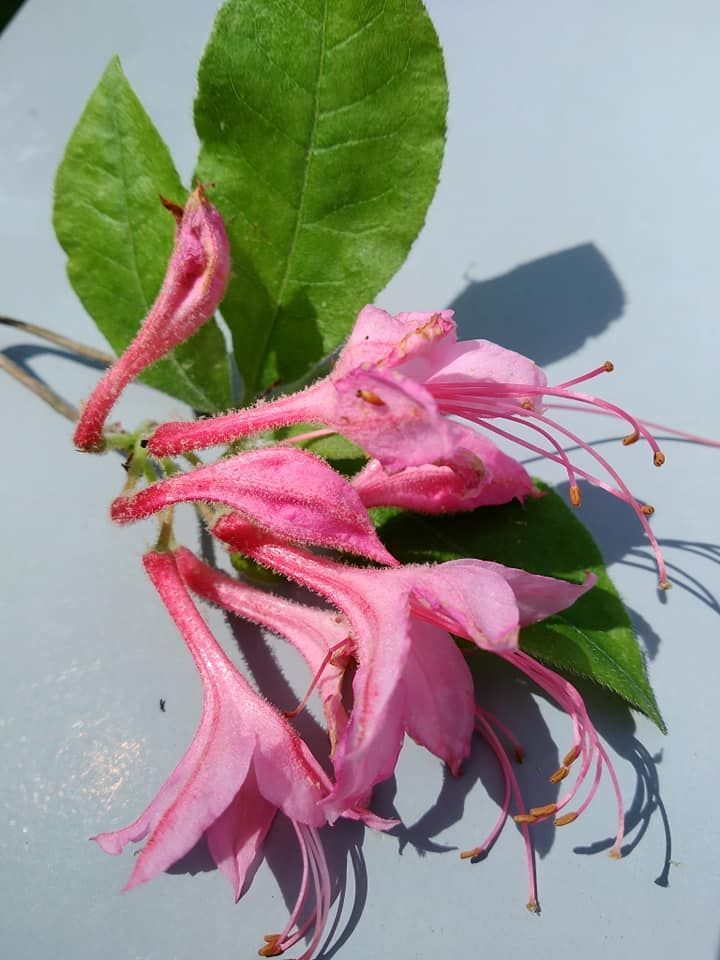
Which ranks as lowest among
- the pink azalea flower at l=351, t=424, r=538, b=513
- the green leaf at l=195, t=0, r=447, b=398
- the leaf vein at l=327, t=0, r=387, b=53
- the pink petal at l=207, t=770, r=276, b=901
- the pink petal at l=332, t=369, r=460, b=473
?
the pink petal at l=207, t=770, r=276, b=901

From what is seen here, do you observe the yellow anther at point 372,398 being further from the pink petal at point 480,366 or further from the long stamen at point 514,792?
the long stamen at point 514,792

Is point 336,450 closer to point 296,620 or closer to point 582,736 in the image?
point 296,620

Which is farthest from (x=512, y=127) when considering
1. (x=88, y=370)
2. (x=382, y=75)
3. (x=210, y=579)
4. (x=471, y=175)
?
(x=210, y=579)

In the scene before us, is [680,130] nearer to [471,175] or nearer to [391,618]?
[471,175]

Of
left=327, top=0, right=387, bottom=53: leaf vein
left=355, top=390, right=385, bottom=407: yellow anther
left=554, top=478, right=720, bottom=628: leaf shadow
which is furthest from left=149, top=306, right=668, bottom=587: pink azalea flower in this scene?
left=327, top=0, right=387, bottom=53: leaf vein

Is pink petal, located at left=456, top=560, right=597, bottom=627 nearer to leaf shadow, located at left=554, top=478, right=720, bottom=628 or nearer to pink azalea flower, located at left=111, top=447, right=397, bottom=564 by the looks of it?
pink azalea flower, located at left=111, top=447, right=397, bottom=564
